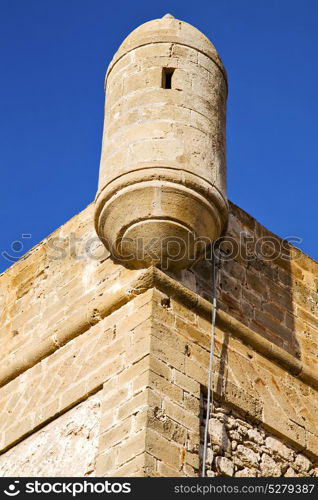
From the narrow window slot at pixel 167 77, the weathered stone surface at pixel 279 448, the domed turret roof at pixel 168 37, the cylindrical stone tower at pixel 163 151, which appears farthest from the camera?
the domed turret roof at pixel 168 37

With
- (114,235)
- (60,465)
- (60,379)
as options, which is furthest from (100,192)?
(60,465)

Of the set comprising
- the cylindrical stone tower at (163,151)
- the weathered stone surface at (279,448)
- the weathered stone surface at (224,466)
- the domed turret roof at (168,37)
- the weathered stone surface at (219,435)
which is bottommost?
Result: the weathered stone surface at (224,466)

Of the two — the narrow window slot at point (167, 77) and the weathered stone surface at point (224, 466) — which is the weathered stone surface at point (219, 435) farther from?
the narrow window slot at point (167, 77)

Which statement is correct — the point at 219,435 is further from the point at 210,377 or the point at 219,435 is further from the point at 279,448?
the point at 279,448

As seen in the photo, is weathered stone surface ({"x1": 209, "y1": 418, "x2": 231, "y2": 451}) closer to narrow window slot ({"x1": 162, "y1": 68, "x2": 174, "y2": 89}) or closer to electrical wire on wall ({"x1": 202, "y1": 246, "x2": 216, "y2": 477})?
electrical wire on wall ({"x1": 202, "y1": 246, "x2": 216, "y2": 477})

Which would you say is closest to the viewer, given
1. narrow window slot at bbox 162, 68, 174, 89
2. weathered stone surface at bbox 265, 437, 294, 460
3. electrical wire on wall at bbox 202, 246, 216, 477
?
electrical wire on wall at bbox 202, 246, 216, 477

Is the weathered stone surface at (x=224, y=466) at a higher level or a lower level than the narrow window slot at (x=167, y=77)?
lower

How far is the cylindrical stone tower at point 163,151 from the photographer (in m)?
7.29

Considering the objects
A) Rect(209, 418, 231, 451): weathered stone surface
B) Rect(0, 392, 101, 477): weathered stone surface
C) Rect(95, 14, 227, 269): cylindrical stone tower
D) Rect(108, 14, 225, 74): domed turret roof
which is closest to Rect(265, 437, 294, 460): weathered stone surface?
Rect(209, 418, 231, 451): weathered stone surface

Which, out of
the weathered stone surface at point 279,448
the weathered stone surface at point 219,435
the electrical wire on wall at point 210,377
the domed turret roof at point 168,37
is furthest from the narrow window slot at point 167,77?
the weathered stone surface at point 279,448

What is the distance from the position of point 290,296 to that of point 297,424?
3.80 feet

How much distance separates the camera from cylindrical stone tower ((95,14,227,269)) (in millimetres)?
7285

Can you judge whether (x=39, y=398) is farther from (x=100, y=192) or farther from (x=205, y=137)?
(x=205, y=137)

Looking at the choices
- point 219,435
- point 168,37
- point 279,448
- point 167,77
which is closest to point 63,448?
point 219,435
